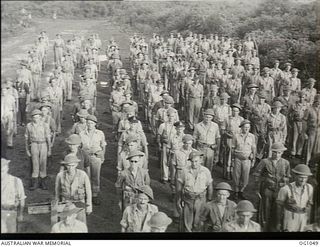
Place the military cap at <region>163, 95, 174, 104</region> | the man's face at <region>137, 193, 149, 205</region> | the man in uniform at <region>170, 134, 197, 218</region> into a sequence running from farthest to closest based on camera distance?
1. the military cap at <region>163, 95, 174, 104</region>
2. the man in uniform at <region>170, 134, 197, 218</region>
3. the man's face at <region>137, 193, 149, 205</region>

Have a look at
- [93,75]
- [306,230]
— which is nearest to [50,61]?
[93,75]

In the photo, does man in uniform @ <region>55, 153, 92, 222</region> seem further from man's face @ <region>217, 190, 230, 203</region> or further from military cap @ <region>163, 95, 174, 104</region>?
military cap @ <region>163, 95, 174, 104</region>

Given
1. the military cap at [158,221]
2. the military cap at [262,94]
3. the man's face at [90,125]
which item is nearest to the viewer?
the military cap at [158,221]

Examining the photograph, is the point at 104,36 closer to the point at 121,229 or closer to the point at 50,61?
the point at 50,61

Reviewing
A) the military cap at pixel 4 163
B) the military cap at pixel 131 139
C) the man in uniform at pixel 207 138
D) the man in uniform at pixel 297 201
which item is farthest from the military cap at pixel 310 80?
the military cap at pixel 4 163

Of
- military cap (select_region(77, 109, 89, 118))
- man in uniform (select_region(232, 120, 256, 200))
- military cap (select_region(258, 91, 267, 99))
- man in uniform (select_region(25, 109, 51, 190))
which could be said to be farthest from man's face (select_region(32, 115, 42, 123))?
military cap (select_region(258, 91, 267, 99))

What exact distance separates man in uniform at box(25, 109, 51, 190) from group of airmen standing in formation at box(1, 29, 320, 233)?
1 centimetres

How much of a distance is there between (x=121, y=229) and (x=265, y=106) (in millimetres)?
2564

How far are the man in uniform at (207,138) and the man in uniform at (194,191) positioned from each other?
797 mm

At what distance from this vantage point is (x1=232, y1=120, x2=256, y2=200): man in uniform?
5.64 meters

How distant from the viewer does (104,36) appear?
5832mm

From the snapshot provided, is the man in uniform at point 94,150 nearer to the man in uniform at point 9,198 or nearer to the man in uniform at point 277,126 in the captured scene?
the man in uniform at point 9,198

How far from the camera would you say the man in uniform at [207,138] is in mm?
5859

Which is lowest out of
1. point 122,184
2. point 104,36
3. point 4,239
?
point 4,239
